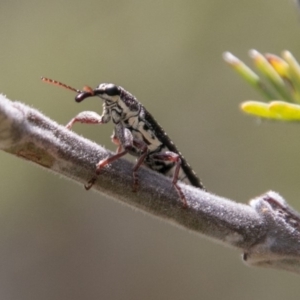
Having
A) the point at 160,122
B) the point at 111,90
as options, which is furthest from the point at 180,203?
the point at 160,122

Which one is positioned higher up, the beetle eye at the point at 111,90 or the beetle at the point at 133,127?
the beetle eye at the point at 111,90

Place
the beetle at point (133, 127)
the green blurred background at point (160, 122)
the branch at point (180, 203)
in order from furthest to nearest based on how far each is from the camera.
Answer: the green blurred background at point (160, 122), the beetle at point (133, 127), the branch at point (180, 203)

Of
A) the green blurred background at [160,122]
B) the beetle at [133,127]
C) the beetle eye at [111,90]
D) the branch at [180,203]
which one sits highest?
the green blurred background at [160,122]

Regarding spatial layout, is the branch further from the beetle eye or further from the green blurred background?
the green blurred background

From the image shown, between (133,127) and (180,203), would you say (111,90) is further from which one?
(180,203)

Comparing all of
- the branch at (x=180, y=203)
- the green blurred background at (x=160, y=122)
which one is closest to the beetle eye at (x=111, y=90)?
the branch at (x=180, y=203)

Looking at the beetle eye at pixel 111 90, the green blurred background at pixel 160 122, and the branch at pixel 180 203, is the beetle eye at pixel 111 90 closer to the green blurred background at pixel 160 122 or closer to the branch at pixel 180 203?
the branch at pixel 180 203

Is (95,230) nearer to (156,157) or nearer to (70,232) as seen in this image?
(70,232)
